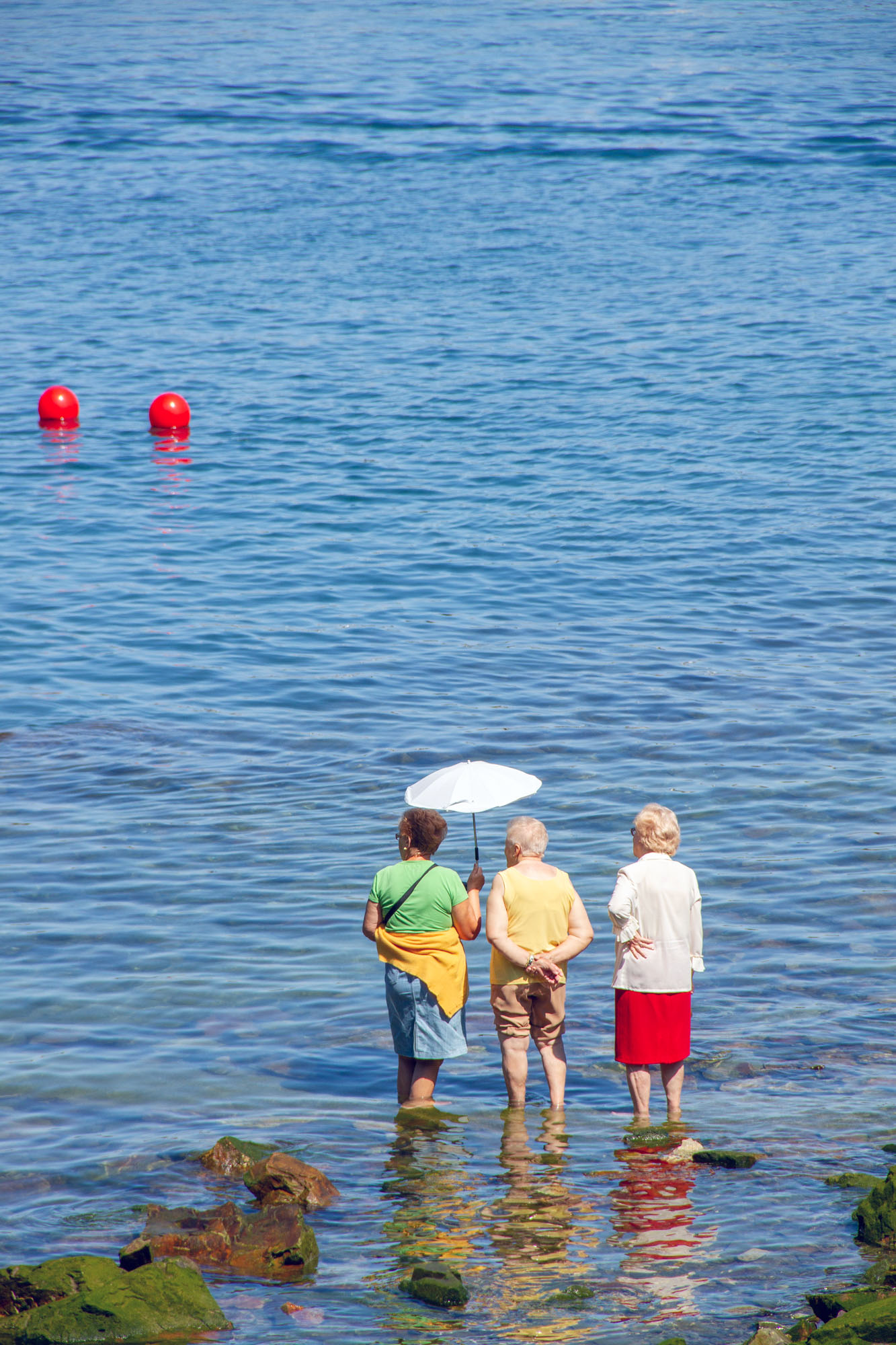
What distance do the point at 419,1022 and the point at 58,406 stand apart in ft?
75.9

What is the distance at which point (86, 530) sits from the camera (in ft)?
74.6

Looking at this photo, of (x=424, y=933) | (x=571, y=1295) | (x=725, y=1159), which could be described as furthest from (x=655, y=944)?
(x=571, y=1295)

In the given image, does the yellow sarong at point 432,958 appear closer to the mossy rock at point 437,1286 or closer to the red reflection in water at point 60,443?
the mossy rock at point 437,1286

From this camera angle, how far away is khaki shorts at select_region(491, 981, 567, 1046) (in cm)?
761

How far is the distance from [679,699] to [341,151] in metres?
41.5

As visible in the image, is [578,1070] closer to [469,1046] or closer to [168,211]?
[469,1046]

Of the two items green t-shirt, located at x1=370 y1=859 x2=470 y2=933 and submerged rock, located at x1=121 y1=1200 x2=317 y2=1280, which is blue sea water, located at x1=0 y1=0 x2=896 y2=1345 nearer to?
submerged rock, located at x1=121 y1=1200 x2=317 y2=1280

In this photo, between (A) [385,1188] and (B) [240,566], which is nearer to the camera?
(A) [385,1188]

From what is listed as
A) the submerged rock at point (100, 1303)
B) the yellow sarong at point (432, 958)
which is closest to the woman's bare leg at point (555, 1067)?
the yellow sarong at point (432, 958)

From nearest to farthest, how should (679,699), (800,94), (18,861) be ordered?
(18,861)
(679,699)
(800,94)

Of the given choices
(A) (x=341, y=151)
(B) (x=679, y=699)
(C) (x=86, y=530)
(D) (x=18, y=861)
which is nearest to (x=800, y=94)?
(A) (x=341, y=151)

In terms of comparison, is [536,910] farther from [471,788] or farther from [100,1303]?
[100,1303]

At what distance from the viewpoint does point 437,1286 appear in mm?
5879

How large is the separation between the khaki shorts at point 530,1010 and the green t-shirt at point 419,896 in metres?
0.49
